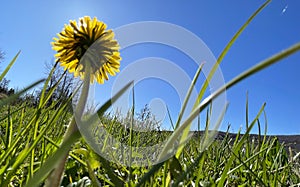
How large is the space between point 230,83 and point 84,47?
0.45 metres

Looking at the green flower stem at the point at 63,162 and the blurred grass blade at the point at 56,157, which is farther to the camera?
the green flower stem at the point at 63,162

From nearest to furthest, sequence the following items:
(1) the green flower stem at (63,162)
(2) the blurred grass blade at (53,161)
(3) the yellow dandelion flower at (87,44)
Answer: (2) the blurred grass blade at (53,161) → (1) the green flower stem at (63,162) → (3) the yellow dandelion flower at (87,44)

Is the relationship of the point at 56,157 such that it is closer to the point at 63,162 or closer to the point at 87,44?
the point at 63,162

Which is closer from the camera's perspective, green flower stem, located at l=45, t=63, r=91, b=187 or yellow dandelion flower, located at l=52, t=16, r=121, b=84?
green flower stem, located at l=45, t=63, r=91, b=187

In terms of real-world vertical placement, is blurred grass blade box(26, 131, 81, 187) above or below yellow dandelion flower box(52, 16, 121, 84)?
below

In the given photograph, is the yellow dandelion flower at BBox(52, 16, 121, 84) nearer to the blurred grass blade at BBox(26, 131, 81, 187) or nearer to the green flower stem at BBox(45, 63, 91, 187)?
the green flower stem at BBox(45, 63, 91, 187)

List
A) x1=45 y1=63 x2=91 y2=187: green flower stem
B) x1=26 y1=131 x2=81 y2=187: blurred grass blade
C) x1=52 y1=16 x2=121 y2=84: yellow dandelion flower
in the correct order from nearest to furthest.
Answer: x1=26 y1=131 x2=81 y2=187: blurred grass blade → x1=45 y1=63 x2=91 y2=187: green flower stem → x1=52 y1=16 x2=121 y2=84: yellow dandelion flower

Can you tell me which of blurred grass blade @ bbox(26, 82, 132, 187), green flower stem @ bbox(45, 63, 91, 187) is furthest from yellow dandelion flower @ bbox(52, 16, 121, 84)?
blurred grass blade @ bbox(26, 82, 132, 187)

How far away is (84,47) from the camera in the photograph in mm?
654

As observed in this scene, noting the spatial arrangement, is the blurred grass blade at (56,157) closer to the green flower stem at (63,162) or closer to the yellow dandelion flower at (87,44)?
the green flower stem at (63,162)

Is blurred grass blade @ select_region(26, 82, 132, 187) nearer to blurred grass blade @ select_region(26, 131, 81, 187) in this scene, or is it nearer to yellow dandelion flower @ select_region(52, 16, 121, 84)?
blurred grass blade @ select_region(26, 131, 81, 187)

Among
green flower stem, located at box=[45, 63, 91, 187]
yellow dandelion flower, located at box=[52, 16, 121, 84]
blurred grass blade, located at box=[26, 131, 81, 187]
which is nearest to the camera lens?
blurred grass blade, located at box=[26, 131, 81, 187]

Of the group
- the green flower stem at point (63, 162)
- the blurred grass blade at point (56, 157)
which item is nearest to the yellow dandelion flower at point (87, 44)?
the green flower stem at point (63, 162)

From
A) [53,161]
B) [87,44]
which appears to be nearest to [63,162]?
[53,161]
